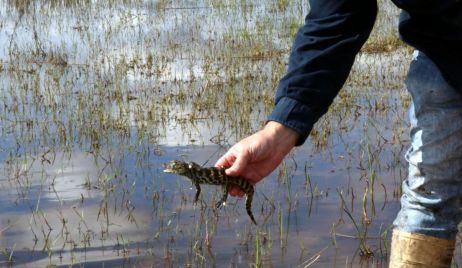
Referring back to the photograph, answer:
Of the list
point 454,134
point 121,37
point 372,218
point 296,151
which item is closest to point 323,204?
point 372,218

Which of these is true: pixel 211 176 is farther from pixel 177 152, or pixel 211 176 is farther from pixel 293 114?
pixel 177 152

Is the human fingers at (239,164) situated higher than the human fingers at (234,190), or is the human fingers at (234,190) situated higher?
the human fingers at (239,164)

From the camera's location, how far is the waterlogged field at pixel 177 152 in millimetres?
5035

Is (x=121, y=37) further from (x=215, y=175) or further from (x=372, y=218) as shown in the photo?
(x=215, y=175)

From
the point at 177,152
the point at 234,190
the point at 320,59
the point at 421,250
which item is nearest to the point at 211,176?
the point at 234,190

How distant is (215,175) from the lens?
2805 millimetres

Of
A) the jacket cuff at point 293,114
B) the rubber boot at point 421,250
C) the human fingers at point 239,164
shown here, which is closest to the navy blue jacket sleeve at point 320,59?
the jacket cuff at point 293,114

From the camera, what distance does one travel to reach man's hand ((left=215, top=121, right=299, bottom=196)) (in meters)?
2.67

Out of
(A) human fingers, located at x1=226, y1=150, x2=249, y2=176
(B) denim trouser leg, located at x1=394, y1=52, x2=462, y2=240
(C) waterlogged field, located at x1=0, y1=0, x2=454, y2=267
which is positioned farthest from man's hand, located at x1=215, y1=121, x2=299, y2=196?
(C) waterlogged field, located at x1=0, y1=0, x2=454, y2=267

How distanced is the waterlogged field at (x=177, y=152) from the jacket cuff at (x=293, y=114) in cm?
204

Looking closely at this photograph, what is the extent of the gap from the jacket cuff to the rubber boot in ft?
1.52

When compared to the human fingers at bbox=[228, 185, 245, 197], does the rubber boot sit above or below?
below

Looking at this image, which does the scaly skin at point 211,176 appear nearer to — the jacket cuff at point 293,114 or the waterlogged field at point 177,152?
the jacket cuff at point 293,114

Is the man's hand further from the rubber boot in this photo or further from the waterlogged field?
the waterlogged field
